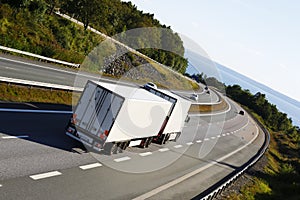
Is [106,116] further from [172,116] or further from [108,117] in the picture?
[172,116]

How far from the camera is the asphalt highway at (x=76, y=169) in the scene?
12431mm

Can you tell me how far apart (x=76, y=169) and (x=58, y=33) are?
42485 mm

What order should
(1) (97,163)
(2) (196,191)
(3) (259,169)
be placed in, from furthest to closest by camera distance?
(3) (259,169), (2) (196,191), (1) (97,163)

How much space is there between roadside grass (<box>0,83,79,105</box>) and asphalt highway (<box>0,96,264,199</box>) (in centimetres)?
269

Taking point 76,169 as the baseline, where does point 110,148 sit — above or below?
above

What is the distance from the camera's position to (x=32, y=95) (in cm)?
2542

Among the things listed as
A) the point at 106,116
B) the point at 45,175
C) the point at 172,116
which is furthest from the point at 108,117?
the point at 172,116

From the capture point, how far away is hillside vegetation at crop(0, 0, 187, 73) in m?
42.8

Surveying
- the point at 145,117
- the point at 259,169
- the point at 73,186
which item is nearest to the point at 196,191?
the point at 145,117

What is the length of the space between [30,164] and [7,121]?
16.7 ft

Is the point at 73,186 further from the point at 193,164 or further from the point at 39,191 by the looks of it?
the point at 193,164

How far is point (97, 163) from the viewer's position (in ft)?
56.5

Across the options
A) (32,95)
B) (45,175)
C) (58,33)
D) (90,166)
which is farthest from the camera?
(58,33)

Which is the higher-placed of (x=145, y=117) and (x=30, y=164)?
(x=145, y=117)
